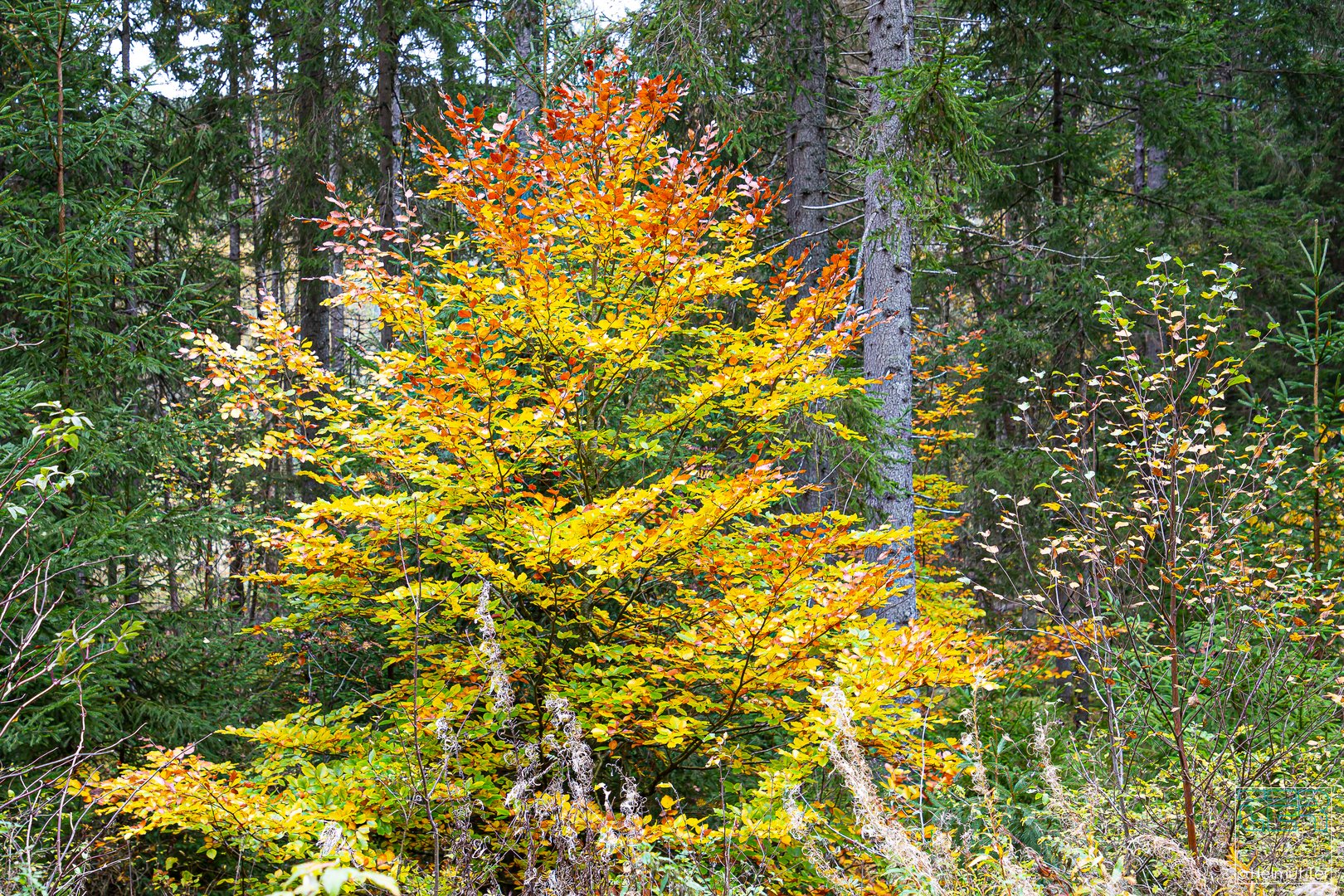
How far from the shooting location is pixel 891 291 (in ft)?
21.0

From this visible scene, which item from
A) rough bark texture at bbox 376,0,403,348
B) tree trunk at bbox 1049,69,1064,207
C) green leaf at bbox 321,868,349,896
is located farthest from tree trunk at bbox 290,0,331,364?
green leaf at bbox 321,868,349,896

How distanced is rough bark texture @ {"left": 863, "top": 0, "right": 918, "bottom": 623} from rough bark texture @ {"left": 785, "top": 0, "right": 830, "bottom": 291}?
5.78 ft

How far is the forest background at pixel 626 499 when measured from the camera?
3.52m

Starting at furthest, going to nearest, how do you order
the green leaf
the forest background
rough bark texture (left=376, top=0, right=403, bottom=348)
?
rough bark texture (left=376, top=0, right=403, bottom=348) < the forest background < the green leaf

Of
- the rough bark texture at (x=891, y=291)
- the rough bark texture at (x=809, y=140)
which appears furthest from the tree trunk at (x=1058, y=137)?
the rough bark texture at (x=891, y=291)

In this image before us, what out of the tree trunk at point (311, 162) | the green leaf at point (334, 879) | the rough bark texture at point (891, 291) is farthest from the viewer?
the tree trunk at point (311, 162)

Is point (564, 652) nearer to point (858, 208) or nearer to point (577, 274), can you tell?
point (577, 274)

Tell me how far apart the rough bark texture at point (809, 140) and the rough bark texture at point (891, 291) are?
1.76 meters

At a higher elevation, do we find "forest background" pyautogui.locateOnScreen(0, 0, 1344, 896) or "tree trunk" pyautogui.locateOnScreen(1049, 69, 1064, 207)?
"tree trunk" pyautogui.locateOnScreen(1049, 69, 1064, 207)

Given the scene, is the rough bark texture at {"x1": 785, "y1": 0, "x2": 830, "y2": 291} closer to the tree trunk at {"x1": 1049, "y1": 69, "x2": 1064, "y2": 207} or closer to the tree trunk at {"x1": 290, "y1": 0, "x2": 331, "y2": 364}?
the tree trunk at {"x1": 1049, "y1": 69, "x2": 1064, "y2": 207}

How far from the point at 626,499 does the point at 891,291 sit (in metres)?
3.73

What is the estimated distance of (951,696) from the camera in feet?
23.7

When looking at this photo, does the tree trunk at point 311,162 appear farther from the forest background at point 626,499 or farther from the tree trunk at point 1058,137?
the tree trunk at point 1058,137

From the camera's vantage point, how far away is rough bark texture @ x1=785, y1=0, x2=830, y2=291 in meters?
8.23
